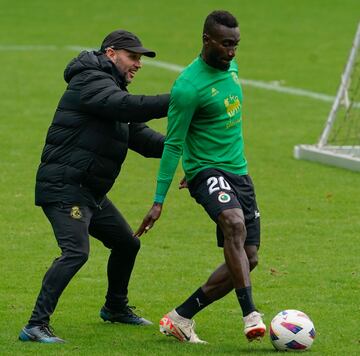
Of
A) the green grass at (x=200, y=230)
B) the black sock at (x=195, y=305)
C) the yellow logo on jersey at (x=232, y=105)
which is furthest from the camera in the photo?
the green grass at (x=200, y=230)

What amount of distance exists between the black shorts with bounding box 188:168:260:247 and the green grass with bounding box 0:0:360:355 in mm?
865

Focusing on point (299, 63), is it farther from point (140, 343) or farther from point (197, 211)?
point (140, 343)

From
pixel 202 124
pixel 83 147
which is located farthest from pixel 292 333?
pixel 83 147

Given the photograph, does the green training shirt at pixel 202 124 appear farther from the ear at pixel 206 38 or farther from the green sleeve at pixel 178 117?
the ear at pixel 206 38

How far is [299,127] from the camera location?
21875 millimetres

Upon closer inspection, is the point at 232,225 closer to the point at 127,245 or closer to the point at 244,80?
the point at 127,245

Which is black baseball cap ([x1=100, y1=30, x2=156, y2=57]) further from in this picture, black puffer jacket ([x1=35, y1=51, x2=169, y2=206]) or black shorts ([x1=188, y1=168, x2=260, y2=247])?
black shorts ([x1=188, y1=168, x2=260, y2=247])

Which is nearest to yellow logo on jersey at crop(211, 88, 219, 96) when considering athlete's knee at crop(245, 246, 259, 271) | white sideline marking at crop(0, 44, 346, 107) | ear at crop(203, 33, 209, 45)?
ear at crop(203, 33, 209, 45)

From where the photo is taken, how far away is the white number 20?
9.20 meters

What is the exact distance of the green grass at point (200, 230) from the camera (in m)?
9.92

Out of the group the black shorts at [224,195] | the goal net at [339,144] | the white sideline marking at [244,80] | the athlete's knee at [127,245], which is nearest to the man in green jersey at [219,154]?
the black shorts at [224,195]

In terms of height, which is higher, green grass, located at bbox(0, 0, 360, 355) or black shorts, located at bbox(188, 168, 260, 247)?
black shorts, located at bbox(188, 168, 260, 247)

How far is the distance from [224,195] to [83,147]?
1.14 meters

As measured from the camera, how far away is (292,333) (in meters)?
9.10
